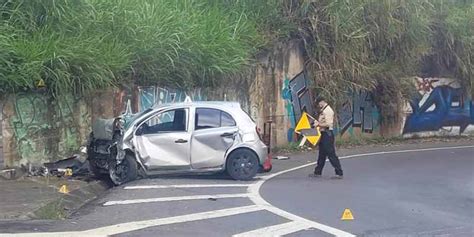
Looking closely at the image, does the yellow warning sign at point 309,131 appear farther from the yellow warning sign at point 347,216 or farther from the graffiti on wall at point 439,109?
the graffiti on wall at point 439,109

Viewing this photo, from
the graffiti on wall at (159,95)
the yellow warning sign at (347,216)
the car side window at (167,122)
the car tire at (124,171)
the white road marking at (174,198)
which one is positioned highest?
the graffiti on wall at (159,95)

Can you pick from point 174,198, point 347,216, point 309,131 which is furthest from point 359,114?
point 347,216

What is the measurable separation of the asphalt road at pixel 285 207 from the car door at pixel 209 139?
1.34 ft

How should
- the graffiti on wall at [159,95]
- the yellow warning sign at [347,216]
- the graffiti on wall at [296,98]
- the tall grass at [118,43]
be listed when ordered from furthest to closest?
the graffiti on wall at [296,98], the graffiti on wall at [159,95], the tall grass at [118,43], the yellow warning sign at [347,216]

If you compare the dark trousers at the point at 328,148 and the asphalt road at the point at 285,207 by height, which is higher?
the dark trousers at the point at 328,148

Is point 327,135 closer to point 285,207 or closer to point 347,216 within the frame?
point 285,207

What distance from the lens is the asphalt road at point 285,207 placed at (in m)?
8.87

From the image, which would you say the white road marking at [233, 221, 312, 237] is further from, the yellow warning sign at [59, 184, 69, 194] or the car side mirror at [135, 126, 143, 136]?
the car side mirror at [135, 126, 143, 136]

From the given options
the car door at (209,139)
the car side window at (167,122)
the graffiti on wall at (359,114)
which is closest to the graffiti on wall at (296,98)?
the graffiti on wall at (359,114)

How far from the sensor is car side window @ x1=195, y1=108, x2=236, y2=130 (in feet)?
45.0

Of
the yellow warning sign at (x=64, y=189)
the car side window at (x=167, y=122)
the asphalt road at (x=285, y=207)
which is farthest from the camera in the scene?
the car side window at (x=167, y=122)

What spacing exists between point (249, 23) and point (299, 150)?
392cm

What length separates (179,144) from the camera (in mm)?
13438

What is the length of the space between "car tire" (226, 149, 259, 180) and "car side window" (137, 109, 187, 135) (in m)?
1.11
